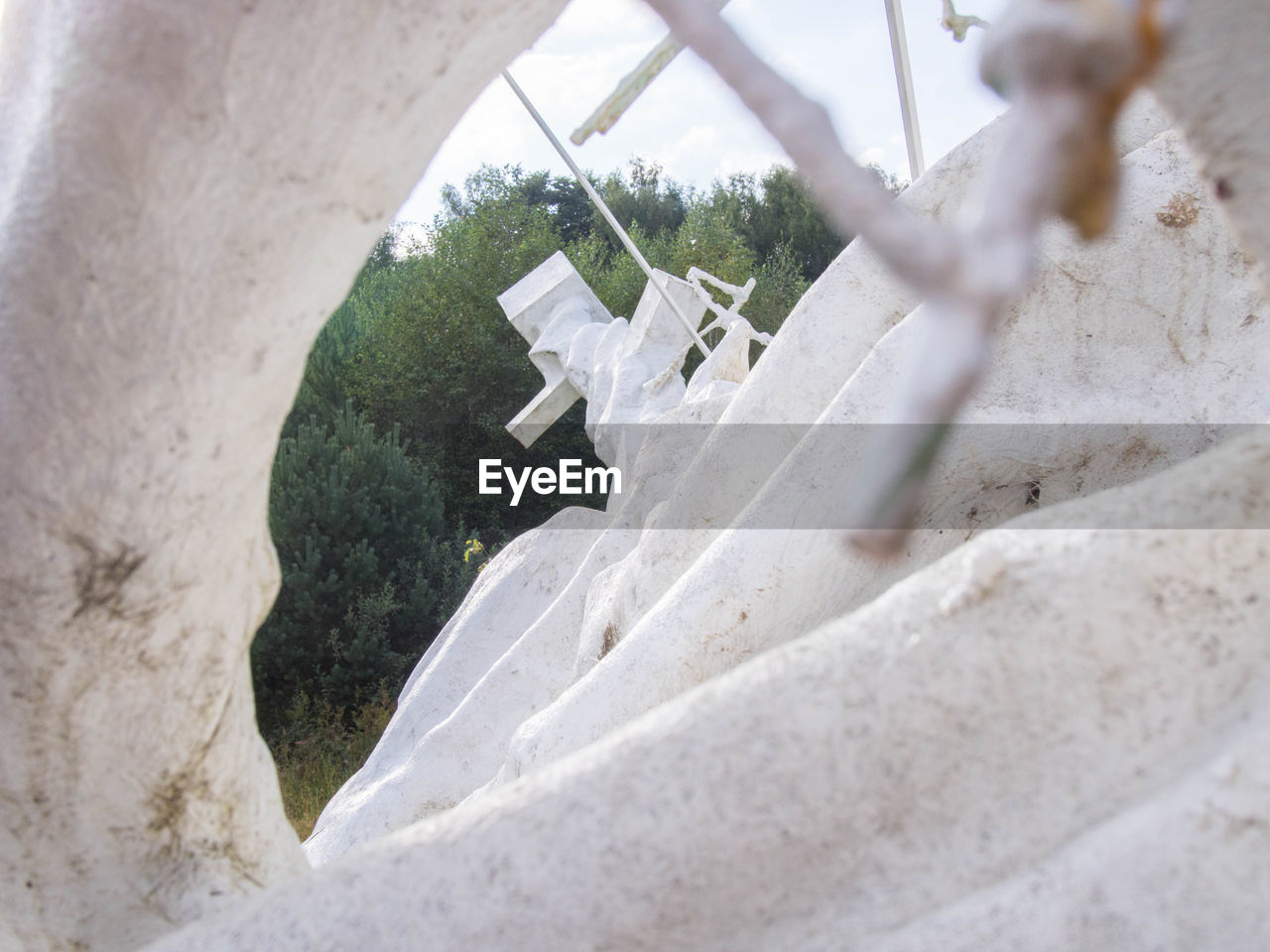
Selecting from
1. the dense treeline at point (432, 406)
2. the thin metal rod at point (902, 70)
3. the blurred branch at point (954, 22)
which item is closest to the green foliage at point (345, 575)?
the dense treeline at point (432, 406)

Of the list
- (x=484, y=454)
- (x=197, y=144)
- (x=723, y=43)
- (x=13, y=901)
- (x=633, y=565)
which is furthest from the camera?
(x=484, y=454)

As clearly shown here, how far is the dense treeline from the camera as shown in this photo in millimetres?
5621

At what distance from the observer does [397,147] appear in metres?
0.82

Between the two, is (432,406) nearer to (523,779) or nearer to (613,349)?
(613,349)

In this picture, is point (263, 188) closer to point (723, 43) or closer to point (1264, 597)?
point (723, 43)

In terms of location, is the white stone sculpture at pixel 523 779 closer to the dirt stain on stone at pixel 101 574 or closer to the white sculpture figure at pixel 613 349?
the dirt stain on stone at pixel 101 574

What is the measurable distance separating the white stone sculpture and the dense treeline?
15.3 feet

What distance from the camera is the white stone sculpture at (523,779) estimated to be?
759 millimetres

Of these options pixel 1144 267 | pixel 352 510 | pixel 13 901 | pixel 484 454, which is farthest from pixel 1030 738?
pixel 484 454

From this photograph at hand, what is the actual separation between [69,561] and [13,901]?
0.37 meters

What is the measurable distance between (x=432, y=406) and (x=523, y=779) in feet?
24.9

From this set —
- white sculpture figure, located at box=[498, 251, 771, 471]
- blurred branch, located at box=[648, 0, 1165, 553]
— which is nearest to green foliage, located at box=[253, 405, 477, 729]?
white sculpture figure, located at box=[498, 251, 771, 471]

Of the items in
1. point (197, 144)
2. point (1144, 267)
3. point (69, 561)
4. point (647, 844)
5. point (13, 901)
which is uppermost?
point (197, 144)

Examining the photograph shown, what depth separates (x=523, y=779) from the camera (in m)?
0.93
